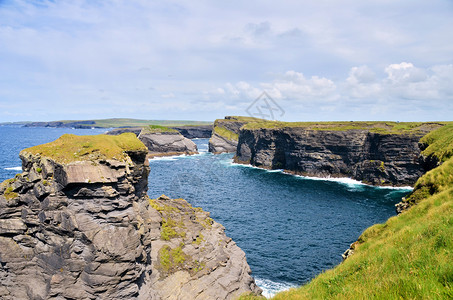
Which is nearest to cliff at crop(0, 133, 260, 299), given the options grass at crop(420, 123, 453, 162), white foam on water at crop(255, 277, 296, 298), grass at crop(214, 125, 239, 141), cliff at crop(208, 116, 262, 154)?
white foam on water at crop(255, 277, 296, 298)

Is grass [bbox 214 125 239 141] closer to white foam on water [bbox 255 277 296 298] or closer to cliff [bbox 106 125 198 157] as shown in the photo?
cliff [bbox 106 125 198 157]

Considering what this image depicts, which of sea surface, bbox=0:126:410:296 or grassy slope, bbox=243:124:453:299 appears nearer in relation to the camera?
grassy slope, bbox=243:124:453:299

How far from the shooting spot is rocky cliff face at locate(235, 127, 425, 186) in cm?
9062

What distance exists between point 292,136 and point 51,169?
10239 cm

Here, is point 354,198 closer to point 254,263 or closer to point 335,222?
point 335,222

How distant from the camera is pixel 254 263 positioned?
1625 inches

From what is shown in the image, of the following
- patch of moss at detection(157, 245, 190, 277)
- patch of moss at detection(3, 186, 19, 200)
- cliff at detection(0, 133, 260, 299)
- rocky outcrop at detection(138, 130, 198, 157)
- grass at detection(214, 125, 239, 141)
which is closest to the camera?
cliff at detection(0, 133, 260, 299)

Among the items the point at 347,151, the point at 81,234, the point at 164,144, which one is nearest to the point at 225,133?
the point at 164,144

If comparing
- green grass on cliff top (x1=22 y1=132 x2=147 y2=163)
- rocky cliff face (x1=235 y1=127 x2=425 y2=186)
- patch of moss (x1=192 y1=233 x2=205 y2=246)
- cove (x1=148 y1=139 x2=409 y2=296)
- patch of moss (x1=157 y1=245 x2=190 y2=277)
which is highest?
green grass on cliff top (x1=22 y1=132 x2=147 y2=163)

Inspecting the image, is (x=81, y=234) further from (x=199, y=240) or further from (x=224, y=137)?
(x=224, y=137)

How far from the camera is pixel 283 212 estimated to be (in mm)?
63406

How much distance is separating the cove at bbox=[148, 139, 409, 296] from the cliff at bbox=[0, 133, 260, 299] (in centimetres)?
1614

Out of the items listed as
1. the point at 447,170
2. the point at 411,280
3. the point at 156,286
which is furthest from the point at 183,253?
the point at 447,170

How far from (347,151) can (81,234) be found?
99260 millimetres
